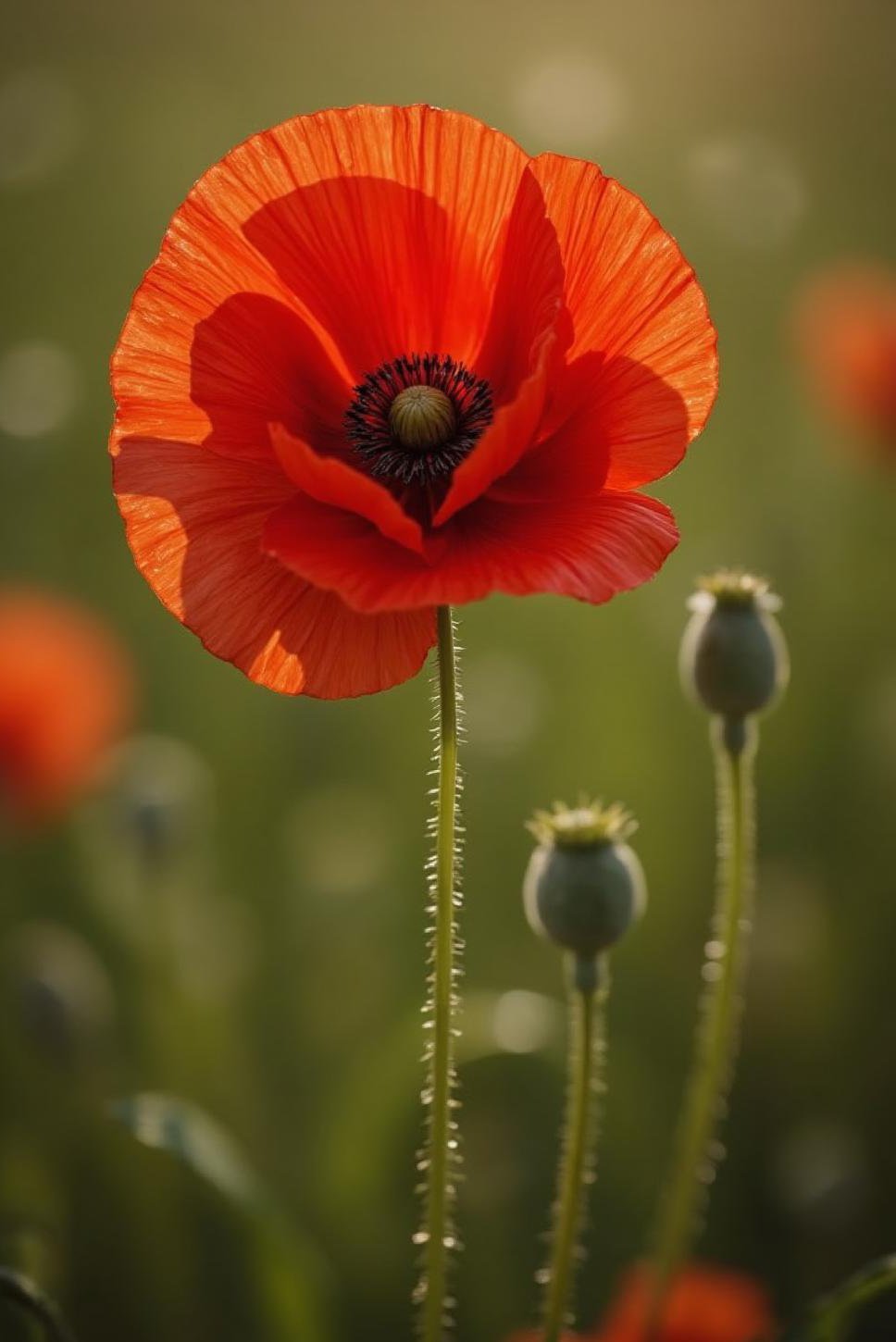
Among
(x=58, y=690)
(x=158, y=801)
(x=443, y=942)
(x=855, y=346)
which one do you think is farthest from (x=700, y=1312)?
(x=855, y=346)

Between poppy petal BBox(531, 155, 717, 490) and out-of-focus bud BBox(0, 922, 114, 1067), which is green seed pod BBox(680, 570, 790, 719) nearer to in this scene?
poppy petal BBox(531, 155, 717, 490)

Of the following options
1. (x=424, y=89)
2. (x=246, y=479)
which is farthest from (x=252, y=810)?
(x=424, y=89)

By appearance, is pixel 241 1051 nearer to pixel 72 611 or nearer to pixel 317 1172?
pixel 317 1172

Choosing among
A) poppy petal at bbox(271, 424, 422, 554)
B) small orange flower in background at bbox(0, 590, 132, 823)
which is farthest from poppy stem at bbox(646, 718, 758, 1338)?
small orange flower in background at bbox(0, 590, 132, 823)

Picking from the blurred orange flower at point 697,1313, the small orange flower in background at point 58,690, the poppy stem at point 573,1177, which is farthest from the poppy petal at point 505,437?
the small orange flower in background at point 58,690

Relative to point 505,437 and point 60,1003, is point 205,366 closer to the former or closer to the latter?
point 505,437

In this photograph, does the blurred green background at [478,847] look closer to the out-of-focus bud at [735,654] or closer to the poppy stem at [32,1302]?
the poppy stem at [32,1302]
